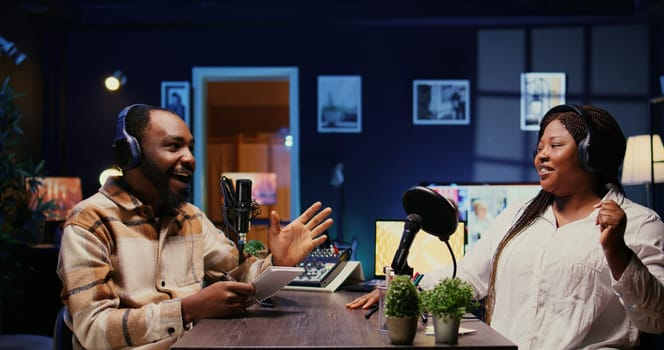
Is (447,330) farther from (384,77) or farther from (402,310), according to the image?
A: (384,77)

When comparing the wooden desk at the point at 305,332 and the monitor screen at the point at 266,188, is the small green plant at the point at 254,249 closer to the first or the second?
the wooden desk at the point at 305,332

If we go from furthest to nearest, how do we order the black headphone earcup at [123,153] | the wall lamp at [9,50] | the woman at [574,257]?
the wall lamp at [9,50] → the black headphone earcup at [123,153] → the woman at [574,257]

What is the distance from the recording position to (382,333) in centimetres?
165

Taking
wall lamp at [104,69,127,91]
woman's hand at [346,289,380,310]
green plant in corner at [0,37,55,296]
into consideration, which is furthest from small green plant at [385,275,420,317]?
wall lamp at [104,69,127,91]

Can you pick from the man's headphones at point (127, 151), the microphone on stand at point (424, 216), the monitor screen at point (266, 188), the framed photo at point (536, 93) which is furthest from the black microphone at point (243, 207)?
the framed photo at point (536, 93)

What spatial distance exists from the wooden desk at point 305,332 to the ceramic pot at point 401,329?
24 mm

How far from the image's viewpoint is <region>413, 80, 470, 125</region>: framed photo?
549 cm

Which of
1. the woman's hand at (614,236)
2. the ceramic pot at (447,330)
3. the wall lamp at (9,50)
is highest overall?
the wall lamp at (9,50)

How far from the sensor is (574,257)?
2.17 meters

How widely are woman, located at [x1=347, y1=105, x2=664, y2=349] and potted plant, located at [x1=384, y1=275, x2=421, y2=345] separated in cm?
43

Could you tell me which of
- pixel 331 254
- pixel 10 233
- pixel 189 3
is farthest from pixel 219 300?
pixel 189 3

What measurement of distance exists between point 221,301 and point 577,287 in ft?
3.70

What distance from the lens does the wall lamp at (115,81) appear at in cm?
558

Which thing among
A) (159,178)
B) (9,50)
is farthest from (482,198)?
(9,50)
